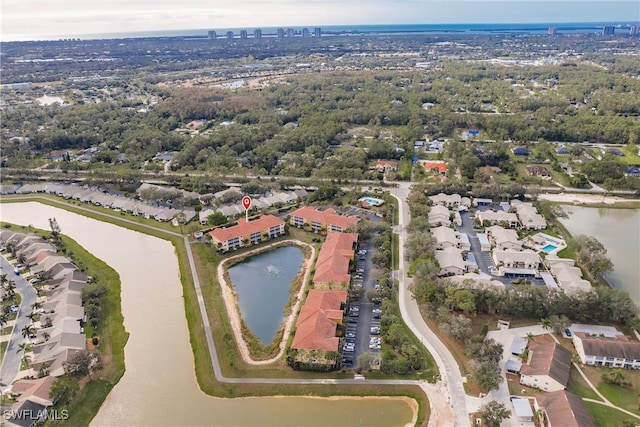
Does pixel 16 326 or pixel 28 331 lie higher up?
pixel 28 331

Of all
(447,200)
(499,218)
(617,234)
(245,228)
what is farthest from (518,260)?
(245,228)

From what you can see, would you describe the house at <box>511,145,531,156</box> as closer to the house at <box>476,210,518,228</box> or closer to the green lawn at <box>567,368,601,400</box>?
the house at <box>476,210,518,228</box>

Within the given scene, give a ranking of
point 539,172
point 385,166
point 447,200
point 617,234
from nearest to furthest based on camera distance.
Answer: point 617,234, point 447,200, point 539,172, point 385,166

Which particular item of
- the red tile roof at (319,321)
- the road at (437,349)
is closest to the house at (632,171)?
the road at (437,349)

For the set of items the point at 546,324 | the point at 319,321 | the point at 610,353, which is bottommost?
the point at 546,324

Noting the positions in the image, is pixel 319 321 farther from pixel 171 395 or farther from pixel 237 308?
pixel 171 395

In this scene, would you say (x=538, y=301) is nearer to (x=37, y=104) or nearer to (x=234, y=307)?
(x=234, y=307)

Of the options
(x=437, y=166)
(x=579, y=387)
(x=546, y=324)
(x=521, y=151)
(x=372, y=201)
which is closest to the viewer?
(x=579, y=387)
